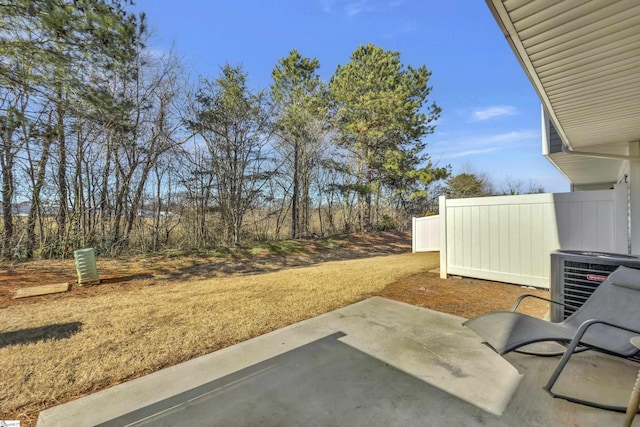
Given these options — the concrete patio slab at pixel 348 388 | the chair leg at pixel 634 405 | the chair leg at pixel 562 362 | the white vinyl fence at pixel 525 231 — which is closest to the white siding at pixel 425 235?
the white vinyl fence at pixel 525 231

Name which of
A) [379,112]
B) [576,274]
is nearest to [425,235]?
[379,112]

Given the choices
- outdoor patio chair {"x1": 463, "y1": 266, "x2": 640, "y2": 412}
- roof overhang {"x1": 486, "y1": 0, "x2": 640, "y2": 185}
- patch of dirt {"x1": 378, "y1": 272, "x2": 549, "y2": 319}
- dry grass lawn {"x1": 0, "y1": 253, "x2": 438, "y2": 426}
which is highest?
roof overhang {"x1": 486, "y1": 0, "x2": 640, "y2": 185}

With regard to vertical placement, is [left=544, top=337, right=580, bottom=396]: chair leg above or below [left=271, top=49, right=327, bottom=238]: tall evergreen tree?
below

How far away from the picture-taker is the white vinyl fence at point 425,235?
9.01 m

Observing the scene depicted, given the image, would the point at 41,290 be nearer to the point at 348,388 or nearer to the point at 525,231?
the point at 348,388

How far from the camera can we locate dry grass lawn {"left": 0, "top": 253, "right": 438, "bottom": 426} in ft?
6.70

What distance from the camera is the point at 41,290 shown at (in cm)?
454

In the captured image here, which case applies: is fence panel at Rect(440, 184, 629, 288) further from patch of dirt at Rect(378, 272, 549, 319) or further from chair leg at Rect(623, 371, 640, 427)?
chair leg at Rect(623, 371, 640, 427)

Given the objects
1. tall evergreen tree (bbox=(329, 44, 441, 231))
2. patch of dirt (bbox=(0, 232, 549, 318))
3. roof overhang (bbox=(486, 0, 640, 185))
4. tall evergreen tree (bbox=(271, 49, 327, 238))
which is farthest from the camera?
tall evergreen tree (bbox=(329, 44, 441, 231))

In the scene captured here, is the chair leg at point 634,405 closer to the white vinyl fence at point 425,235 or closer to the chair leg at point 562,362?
the chair leg at point 562,362

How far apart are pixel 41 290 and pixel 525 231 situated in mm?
7703

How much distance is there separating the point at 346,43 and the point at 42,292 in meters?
12.9

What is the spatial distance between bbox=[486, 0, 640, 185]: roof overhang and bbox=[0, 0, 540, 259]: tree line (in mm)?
5636

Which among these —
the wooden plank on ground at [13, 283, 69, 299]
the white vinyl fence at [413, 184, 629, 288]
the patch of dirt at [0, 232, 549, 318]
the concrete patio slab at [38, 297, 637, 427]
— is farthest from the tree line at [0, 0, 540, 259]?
the white vinyl fence at [413, 184, 629, 288]
